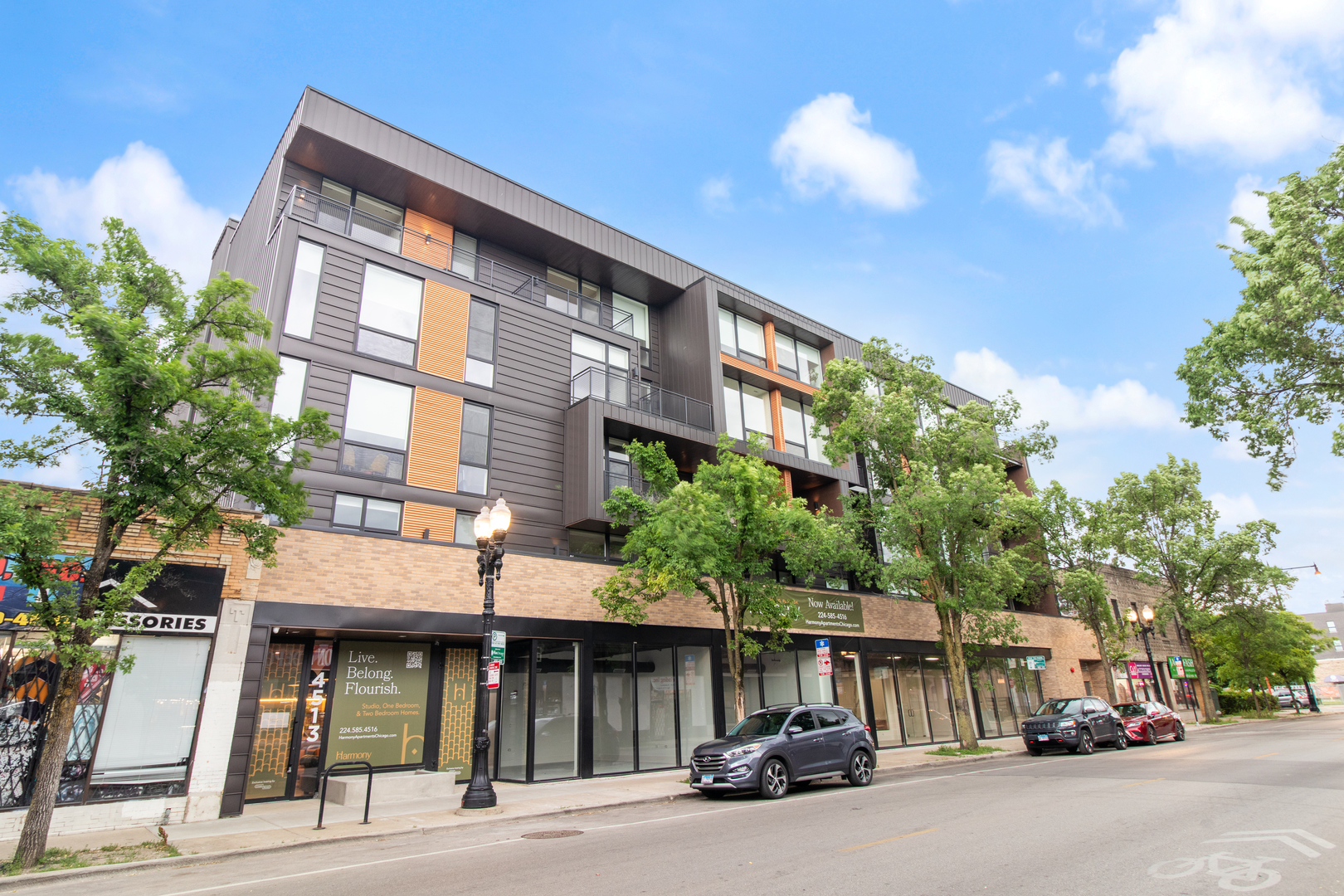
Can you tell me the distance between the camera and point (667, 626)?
19.6 meters

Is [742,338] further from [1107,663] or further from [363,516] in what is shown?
[1107,663]

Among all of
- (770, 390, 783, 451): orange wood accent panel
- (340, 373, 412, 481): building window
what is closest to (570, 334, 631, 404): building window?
(340, 373, 412, 481): building window

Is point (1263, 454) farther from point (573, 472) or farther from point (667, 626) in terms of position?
point (573, 472)

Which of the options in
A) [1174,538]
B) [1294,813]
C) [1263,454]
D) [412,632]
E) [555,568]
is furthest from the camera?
[1174,538]

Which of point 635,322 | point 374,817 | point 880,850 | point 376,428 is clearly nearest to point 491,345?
point 376,428

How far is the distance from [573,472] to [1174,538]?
107ft

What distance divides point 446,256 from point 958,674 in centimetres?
2046

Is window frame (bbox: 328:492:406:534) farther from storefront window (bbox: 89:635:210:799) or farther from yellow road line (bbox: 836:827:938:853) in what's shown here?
yellow road line (bbox: 836:827:938:853)

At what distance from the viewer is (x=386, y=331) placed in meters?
18.5

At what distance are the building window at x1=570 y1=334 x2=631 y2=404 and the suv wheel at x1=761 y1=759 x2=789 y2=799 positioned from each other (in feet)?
37.2

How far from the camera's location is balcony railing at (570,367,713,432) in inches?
845

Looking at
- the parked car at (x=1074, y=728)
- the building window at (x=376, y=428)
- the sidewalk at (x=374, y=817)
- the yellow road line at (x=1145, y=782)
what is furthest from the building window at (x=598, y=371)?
the parked car at (x=1074, y=728)

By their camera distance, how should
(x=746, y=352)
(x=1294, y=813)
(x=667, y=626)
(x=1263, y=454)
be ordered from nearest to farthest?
(x=1294, y=813) < (x=1263, y=454) < (x=667, y=626) < (x=746, y=352)

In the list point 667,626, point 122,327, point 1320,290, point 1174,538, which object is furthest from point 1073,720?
point 122,327
